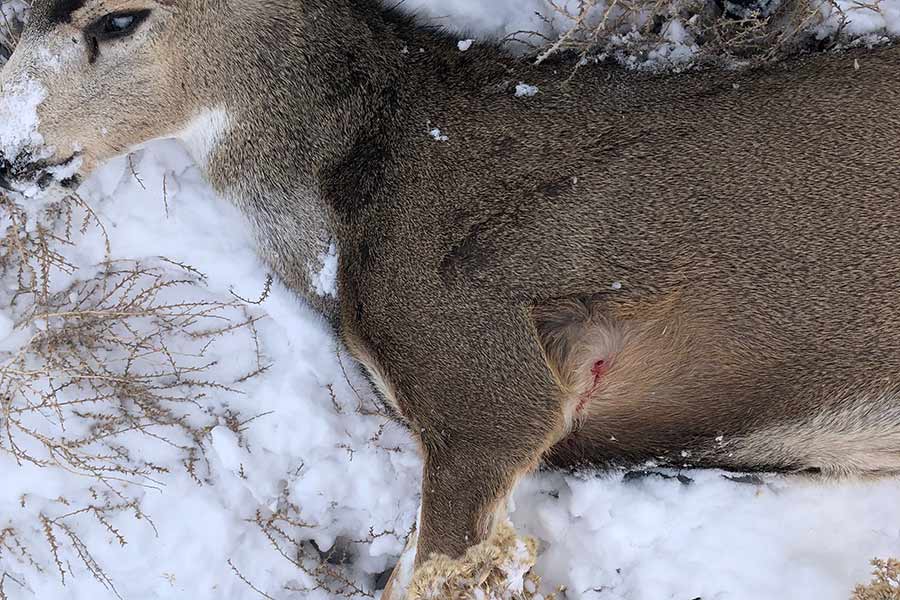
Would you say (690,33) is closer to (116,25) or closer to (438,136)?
(438,136)

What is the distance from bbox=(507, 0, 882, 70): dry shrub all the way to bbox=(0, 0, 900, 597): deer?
0.58 ft

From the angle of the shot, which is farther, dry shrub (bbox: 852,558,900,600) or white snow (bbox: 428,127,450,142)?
dry shrub (bbox: 852,558,900,600)

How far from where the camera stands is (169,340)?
15.2 ft

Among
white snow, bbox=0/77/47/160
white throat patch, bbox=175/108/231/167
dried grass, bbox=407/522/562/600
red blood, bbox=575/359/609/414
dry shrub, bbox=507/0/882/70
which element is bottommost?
dried grass, bbox=407/522/562/600

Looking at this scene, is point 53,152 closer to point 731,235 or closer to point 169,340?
point 169,340

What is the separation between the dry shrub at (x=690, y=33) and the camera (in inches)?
142

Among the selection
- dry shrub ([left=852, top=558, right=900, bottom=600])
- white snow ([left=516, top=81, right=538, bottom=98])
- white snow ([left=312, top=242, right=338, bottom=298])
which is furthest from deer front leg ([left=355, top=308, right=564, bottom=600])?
dry shrub ([left=852, top=558, right=900, bottom=600])

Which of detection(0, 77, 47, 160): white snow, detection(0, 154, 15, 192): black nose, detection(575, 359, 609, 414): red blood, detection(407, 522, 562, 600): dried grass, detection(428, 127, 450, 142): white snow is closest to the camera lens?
detection(0, 77, 47, 160): white snow

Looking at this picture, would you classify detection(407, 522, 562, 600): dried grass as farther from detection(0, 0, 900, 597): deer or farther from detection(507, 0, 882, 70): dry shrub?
detection(507, 0, 882, 70): dry shrub

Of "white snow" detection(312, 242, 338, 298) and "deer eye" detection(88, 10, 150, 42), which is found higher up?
"deer eye" detection(88, 10, 150, 42)

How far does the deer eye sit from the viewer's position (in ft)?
10.0

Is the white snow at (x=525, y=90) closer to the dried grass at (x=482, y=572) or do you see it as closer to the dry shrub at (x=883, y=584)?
the dried grass at (x=482, y=572)

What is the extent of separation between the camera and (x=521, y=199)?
10.9 feet

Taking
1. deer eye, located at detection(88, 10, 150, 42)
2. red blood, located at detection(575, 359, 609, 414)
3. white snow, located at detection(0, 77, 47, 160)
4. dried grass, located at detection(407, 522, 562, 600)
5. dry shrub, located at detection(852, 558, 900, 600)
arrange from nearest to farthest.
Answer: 1. deer eye, located at detection(88, 10, 150, 42)
2. white snow, located at detection(0, 77, 47, 160)
3. red blood, located at detection(575, 359, 609, 414)
4. dried grass, located at detection(407, 522, 562, 600)
5. dry shrub, located at detection(852, 558, 900, 600)
